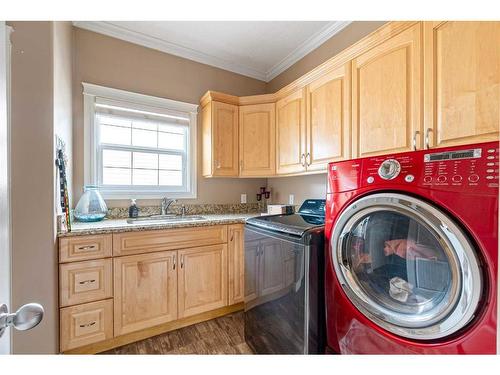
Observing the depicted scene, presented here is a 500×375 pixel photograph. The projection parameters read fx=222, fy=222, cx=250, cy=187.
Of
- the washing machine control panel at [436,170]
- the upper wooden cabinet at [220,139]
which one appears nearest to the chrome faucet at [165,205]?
the upper wooden cabinet at [220,139]

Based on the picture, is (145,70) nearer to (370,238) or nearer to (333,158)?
(333,158)

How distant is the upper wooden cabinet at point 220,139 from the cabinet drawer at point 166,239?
0.68 metres

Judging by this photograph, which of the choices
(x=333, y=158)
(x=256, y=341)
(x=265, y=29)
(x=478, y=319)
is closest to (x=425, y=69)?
(x=333, y=158)

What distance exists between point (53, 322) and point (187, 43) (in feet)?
8.75

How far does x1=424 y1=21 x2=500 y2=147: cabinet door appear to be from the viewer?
3.24 ft

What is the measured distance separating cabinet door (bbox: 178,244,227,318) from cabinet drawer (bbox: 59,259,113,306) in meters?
0.53

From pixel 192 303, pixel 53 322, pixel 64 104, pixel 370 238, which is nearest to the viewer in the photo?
pixel 370 238

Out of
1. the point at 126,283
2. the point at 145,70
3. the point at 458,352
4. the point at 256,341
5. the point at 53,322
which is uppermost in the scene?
the point at 145,70

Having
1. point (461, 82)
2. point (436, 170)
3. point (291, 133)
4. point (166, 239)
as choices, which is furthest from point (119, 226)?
point (461, 82)

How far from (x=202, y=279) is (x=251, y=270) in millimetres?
608

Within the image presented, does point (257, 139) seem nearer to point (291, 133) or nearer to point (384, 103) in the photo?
point (291, 133)

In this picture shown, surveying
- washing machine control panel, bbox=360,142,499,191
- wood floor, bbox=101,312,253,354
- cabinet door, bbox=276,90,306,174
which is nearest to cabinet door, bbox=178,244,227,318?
wood floor, bbox=101,312,253,354

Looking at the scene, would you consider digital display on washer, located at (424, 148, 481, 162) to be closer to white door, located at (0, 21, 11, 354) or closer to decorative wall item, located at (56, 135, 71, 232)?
white door, located at (0, 21, 11, 354)

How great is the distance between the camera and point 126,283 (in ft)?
5.54
